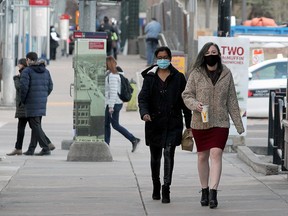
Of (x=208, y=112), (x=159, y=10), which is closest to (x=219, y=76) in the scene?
(x=208, y=112)

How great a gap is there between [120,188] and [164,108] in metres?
1.89

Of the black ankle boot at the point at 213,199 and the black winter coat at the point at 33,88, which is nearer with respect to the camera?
the black ankle boot at the point at 213,199

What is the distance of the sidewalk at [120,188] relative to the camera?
34.7 feet

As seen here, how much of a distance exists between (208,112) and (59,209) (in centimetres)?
187

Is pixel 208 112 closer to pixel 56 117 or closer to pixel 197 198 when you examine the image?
pixel 197 198

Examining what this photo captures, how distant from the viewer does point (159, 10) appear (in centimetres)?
5156

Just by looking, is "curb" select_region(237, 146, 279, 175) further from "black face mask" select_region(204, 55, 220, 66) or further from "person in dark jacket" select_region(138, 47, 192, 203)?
"black face mask" select_region(204, 55, 220, 66)

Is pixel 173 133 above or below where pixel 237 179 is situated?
above

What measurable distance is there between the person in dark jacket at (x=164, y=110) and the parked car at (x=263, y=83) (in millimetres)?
13865

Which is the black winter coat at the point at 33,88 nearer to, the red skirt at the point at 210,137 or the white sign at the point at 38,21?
the red skirt at the point at 210,137

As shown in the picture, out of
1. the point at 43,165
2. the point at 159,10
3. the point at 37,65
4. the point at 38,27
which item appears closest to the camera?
the point at 43,165

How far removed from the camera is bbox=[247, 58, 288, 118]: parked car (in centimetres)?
2511

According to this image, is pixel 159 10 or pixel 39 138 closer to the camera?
pixel 39 138

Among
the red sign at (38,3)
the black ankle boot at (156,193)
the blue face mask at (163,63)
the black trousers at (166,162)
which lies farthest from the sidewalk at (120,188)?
the red sign at (38,3)
